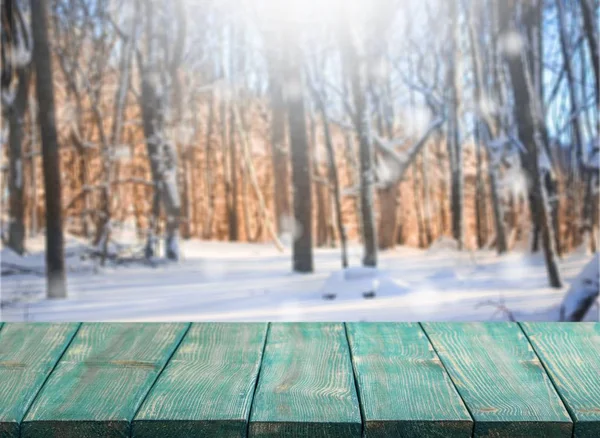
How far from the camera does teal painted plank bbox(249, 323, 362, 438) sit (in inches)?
35.2

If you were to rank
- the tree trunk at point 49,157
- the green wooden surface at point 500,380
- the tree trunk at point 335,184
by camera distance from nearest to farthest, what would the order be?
the green wooden surface at point 500,380
the tree trunk at point 49,157
the tree trunk at point 335,184

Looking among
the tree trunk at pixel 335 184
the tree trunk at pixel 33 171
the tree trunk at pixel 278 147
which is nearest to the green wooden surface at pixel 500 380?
the tree trunk at pixel 335 184

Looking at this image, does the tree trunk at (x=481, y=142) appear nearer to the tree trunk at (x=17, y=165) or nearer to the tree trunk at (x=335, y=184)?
the tree trunk at (x=335, y=184)

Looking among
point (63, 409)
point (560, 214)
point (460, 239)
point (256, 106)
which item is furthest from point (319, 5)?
point (63, 409)

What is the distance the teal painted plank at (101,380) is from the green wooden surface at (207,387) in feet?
0.09

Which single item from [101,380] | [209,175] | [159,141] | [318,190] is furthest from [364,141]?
[101,380]

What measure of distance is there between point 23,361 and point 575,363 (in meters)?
1.05

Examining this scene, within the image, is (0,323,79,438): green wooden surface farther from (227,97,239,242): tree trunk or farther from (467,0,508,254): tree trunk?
(467,0,508,254): tree trunk

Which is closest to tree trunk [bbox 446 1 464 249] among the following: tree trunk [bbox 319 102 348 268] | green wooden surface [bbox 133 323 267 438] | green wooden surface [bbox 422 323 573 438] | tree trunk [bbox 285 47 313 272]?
tree trunk [bbox 319 102 348 268]

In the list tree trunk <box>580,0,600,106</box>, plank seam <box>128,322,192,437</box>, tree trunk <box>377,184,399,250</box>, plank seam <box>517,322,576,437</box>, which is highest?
tree trunk <box>580,0,600,106</box>

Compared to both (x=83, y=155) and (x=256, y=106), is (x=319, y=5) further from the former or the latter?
(x=83, y=155)

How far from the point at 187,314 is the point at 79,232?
42 cm

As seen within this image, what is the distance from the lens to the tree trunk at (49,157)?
190 cm

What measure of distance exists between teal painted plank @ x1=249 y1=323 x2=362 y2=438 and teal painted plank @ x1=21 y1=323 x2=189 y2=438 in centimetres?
20
